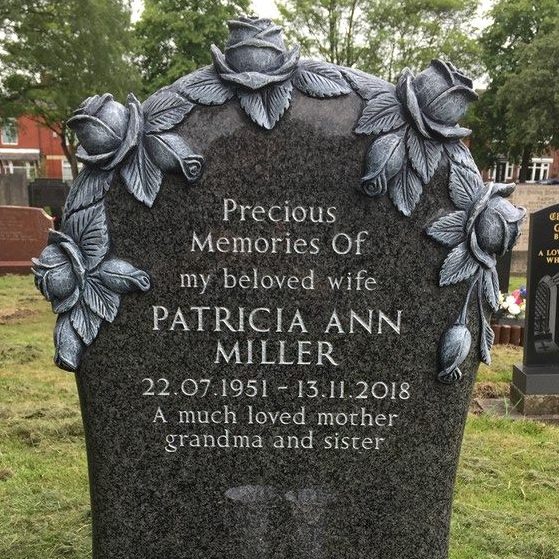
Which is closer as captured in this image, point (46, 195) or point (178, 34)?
point (46, 195)

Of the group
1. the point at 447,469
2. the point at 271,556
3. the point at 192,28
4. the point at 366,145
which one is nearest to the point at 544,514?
the point at 447,469

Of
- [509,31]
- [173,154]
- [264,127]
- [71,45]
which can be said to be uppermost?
[509,31]

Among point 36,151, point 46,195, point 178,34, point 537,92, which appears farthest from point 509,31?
point 36,151

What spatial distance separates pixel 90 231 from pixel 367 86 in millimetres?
1126

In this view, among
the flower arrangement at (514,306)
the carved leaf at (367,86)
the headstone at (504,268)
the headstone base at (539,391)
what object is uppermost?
the carved leaf at (367,86)

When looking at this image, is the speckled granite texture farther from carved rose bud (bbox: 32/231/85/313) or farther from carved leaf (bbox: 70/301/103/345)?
carved rose bud (bbox: 32/231/85/313)

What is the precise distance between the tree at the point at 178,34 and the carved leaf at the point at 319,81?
74.0ft

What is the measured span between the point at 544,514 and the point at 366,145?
8.92 feet

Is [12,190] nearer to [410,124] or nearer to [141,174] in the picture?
[141,174]

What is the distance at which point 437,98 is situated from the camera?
2080mm

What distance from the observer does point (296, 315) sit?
2.25 metres

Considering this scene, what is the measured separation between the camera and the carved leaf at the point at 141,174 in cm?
211

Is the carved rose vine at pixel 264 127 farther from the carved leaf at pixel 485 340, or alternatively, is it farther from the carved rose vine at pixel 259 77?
the carved leaf at pixel 485 340

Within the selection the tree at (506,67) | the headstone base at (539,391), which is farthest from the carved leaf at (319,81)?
the tree at (506,67)
